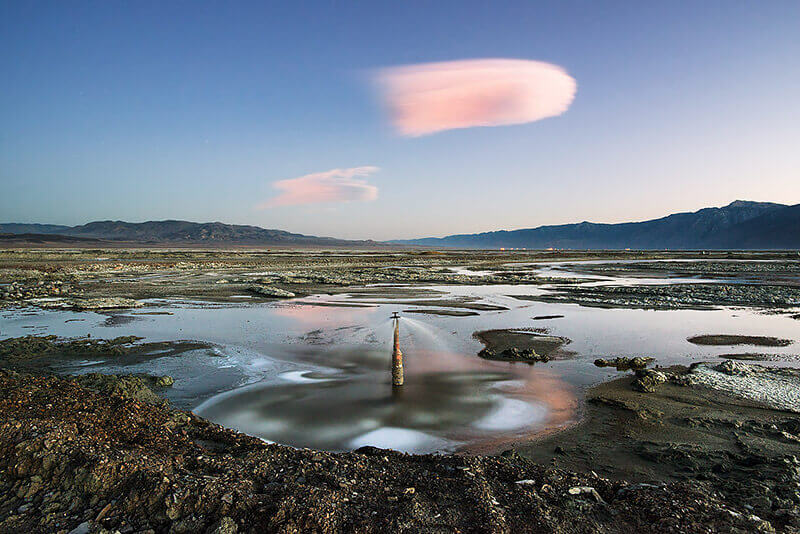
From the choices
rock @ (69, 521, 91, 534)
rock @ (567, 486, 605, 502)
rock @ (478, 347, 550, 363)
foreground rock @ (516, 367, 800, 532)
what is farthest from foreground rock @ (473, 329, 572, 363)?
rock @ (69, 521, 91, 534)

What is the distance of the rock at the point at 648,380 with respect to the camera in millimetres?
9720

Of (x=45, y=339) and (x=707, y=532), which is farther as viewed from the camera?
(x=45, y=339)

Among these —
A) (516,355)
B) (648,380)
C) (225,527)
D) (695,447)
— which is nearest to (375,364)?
(516,355)

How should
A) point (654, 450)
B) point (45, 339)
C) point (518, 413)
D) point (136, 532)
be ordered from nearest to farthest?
point (136, 532) < point (654, 450) < point (518, 413) < point (45, 339)

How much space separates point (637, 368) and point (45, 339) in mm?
18784

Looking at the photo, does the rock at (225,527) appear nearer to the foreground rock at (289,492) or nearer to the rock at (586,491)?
the foreground rock at (289,492)

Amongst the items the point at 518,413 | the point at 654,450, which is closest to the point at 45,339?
the point at 518,413

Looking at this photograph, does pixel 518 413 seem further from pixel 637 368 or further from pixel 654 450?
pixel 637 368

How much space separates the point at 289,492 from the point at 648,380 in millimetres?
9011

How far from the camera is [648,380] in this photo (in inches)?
396

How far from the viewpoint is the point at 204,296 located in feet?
86.3

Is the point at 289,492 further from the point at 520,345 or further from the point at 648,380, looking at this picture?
the point at 520,345

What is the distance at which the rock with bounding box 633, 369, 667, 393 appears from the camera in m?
9.72

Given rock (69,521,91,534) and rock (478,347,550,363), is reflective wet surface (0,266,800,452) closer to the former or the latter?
rock (478,347,550,363)
